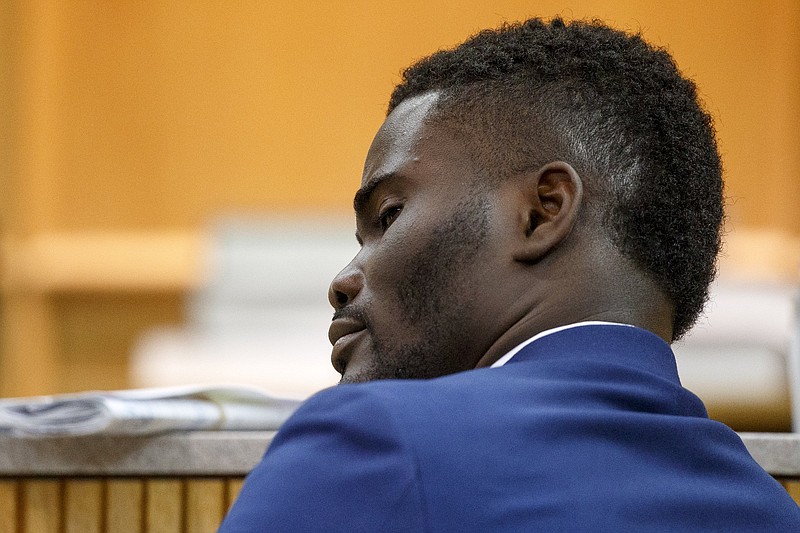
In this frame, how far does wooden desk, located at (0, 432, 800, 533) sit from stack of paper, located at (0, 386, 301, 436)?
2 centimetres

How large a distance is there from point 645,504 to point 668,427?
0.10m

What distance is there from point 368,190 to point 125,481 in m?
0.49

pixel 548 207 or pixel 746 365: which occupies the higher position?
pixel 548 207

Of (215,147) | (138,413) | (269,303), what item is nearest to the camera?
(138,413)

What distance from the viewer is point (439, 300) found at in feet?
3.42

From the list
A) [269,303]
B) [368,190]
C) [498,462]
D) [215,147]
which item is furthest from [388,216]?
[215,147]

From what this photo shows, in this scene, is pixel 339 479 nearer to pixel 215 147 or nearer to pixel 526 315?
pixel 526 315

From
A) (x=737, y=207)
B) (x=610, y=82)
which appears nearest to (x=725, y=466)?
(x=610, y=82)

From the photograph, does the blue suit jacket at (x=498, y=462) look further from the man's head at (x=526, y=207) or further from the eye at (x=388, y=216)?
the eye at (x=388, y=216)

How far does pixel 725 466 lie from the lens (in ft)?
3.14

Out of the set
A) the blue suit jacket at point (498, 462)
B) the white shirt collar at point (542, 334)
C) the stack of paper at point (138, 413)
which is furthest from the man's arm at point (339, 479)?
the stack of paper at point (138, 413)

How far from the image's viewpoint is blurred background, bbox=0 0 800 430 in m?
4.66

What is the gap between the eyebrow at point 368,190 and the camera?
111 cm

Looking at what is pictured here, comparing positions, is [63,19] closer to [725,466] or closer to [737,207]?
[737,207]
